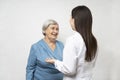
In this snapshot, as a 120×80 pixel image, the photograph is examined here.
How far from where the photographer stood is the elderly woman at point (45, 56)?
2.13m

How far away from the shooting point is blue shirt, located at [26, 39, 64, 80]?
2129 mm

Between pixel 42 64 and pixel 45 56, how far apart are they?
0.29ft

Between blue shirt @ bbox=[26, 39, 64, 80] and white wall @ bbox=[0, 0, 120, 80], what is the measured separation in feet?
1.00

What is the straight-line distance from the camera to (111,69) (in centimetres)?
261

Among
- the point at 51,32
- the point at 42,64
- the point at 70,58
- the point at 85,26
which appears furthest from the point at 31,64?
the point at 85,26

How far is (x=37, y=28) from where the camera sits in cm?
247

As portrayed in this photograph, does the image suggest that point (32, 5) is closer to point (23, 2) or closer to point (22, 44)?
point (23, 2)

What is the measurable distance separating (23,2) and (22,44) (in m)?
0.49

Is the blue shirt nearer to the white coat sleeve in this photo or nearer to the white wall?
the white wall

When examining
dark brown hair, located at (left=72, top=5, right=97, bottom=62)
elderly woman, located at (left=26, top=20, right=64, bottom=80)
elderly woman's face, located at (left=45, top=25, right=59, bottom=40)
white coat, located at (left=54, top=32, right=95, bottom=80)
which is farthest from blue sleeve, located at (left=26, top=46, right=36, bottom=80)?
dark brown hair, located at (left=72, top=5, right=97, bottom=62)

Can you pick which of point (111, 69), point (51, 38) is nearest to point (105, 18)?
point (111, 69)

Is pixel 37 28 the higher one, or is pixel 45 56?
pixel 37 28

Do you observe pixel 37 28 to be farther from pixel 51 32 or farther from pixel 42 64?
pixel 42 64

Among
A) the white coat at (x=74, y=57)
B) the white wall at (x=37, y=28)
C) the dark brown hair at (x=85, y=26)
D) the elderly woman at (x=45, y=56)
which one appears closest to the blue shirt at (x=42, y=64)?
the elderly woman at (x=45, y=56)
